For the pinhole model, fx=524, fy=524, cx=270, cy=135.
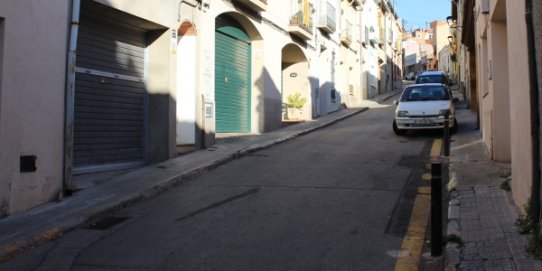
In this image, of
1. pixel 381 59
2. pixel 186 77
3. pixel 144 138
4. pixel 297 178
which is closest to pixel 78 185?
pixel 144 138

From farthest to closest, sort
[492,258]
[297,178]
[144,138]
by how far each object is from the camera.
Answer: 1. [144,138]
2. [297,178]
3. [492,258]

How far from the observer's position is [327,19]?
81.2ft

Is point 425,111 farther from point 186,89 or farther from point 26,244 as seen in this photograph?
point 26,244

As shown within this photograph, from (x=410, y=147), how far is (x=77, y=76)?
7.92 metres

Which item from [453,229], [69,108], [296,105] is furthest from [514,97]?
[296,105]

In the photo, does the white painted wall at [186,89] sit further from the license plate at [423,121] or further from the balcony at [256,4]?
the license plate at [423,121]

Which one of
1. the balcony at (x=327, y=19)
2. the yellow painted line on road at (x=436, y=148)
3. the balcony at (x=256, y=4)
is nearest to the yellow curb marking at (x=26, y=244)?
the yellow painted line on road at (x=436, y=148)

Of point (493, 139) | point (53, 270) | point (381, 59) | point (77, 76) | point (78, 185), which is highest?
point (381, 59)

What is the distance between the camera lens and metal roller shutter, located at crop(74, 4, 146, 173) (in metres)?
9.59

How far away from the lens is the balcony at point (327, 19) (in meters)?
24.4

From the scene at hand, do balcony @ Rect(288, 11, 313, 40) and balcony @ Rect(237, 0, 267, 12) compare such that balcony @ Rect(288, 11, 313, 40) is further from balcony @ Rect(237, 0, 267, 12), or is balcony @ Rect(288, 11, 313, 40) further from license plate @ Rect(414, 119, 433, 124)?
license plate @ Rect(414, 119, 433, 124)

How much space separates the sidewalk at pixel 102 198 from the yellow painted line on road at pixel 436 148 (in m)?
4.28

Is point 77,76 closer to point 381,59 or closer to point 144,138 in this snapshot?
point 144,138

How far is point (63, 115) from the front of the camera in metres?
8.00
